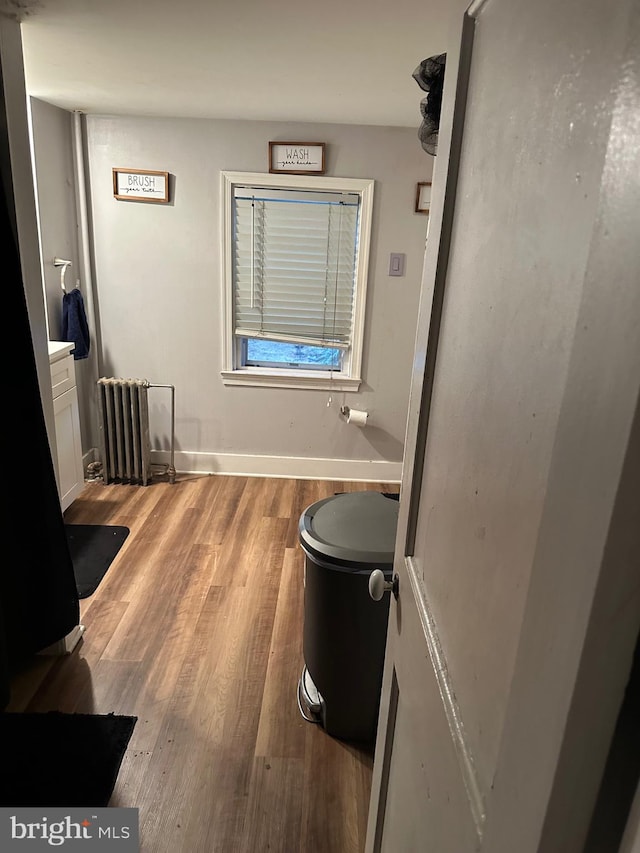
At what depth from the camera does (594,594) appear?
1.26 ft

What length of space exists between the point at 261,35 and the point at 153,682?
2.27 meters

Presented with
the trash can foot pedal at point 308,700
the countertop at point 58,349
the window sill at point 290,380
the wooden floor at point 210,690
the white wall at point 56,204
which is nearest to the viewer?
the wooden floor at point 210,690

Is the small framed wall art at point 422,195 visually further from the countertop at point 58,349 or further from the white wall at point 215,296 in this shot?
the countertop at point 58,349

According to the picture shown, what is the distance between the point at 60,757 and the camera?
1.74 m

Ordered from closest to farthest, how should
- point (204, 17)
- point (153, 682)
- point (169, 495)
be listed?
1. point (204, 17)
2. point (153, 682)
3. point (169, 495)

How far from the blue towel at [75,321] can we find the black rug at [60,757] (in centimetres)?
209

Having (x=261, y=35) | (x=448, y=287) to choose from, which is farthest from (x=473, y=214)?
(x=261, y=35)

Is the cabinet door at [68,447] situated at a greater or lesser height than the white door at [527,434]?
lesser

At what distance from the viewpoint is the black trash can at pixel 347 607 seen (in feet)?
5.35

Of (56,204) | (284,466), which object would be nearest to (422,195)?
(284,466)

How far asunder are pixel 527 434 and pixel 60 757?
72.4 inches

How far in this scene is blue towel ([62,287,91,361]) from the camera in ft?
10.9

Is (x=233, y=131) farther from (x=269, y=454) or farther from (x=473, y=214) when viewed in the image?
(x=473, y=214)

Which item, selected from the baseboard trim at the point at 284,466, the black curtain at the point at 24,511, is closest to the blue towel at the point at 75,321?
the baseboard trim at the point at 284,466
